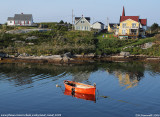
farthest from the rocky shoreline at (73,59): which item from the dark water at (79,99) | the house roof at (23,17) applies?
the house roof at (23,17)

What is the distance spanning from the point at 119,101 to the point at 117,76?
16.9 meters

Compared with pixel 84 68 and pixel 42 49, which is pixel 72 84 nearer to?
pixel 84 68

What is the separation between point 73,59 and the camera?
67250 mm

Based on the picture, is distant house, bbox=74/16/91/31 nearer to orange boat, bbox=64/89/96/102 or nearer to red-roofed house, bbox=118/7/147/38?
red-roofed house, bbox=118/7/147/38

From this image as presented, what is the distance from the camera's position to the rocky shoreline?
216 ft

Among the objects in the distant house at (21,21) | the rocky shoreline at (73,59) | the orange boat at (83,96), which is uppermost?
the distant house at (21,21)

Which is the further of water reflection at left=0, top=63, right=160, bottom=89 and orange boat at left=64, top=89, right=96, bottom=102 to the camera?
water reflection at left=0, top=63, right=160, bottom=89

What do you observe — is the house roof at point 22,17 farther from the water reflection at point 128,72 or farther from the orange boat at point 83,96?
the orange boat at point 83,96

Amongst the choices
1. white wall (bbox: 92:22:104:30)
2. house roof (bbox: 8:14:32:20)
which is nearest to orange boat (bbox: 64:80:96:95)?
white wall (bbox: 92:22:104:30)

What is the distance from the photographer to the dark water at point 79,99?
30.3m

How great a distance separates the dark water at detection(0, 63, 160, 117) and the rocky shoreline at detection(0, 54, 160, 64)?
493 cm

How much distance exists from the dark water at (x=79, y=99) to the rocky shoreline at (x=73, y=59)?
4.93 m

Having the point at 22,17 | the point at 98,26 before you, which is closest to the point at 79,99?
the point at 98,26

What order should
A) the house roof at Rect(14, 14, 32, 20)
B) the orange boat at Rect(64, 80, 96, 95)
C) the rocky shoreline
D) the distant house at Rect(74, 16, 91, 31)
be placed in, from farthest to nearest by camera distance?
1. the house roof at Rect(14, 14, 32, 20)
2. the distant house at Rect(74, 16, 91, 31)
3. the rocky shoreline
4. the orange boat at Rect(64, 80, 96, 95)
